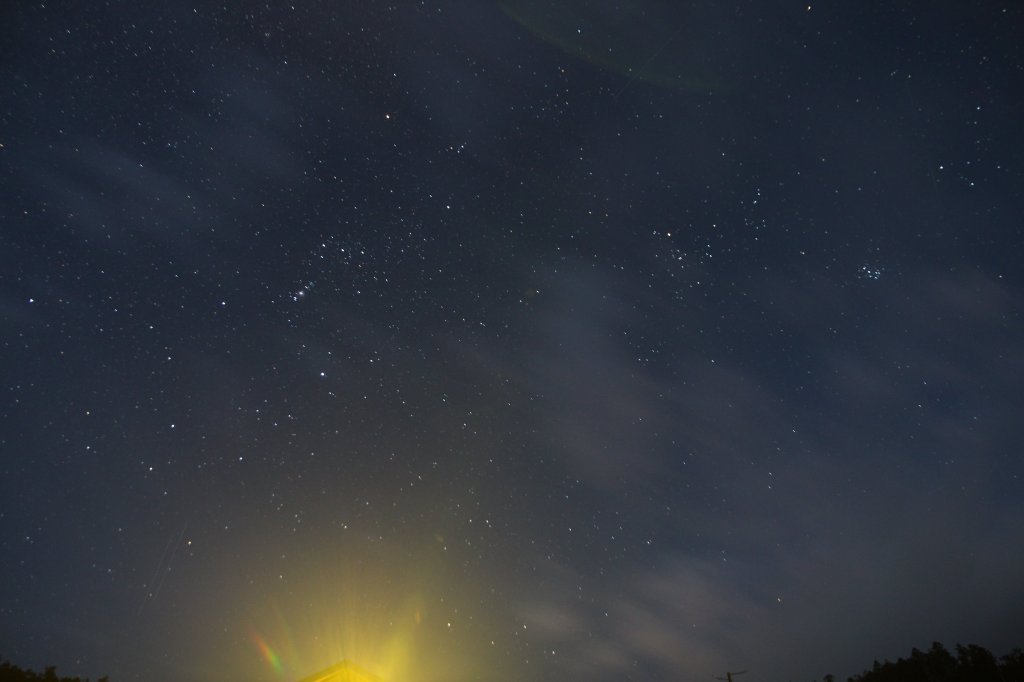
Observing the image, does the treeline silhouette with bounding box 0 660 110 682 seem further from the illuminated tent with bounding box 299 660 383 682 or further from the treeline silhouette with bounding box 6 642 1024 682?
the illuminated tent with bounding box 299 660 383 682

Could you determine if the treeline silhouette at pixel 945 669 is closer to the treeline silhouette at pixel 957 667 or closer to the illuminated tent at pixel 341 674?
the treeline silhouette at pixel 957 667

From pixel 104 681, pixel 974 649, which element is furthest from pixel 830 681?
pixel 104 681

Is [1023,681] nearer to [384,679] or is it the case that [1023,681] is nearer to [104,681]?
[384,679]

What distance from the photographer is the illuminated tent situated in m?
13.8

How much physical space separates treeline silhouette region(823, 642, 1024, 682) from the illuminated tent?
96.0 ft

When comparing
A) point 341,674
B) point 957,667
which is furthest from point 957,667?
point 341,674

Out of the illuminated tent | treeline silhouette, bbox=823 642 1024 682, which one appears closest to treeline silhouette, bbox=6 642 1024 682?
treeline silhouette, bbox=823 642 1024 682

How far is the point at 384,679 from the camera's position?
1478 centimetres

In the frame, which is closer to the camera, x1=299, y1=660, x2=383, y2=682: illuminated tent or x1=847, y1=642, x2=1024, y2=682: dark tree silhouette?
x1=299, y1=660, x2=383, y2=682: illuminated tent

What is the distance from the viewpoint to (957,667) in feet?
96.6

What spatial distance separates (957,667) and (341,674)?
30.8 m

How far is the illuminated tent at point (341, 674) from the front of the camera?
13.8 meters

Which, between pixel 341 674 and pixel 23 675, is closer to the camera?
pixel 341 674

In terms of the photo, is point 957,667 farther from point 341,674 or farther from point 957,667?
point 341,674
